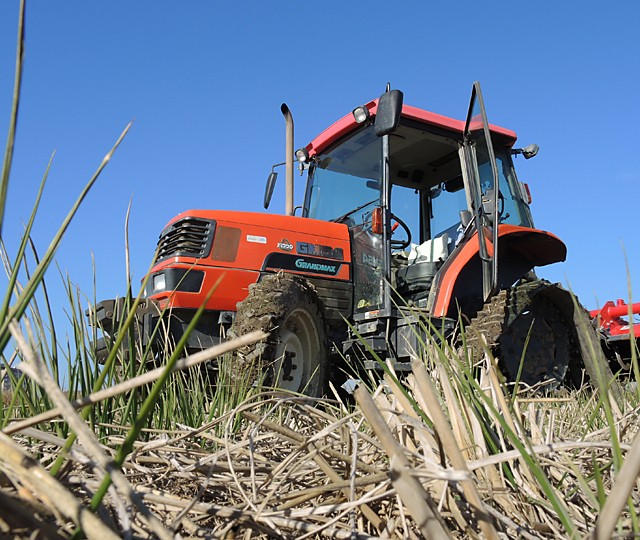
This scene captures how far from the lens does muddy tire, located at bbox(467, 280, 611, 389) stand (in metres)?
4.43

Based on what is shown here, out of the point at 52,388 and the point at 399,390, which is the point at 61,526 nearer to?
the point at 52,388

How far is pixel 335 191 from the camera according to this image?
18.1 feet

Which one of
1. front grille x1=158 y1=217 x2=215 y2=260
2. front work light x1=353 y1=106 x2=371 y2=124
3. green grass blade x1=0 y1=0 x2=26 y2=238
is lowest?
green grass blade x1=0 y1=0 x2=26 y2=238

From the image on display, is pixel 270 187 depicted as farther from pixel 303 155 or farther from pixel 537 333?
pixel 537 333

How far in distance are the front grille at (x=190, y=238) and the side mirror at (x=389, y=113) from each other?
1332 millimetres

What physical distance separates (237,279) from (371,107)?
1.64 metres

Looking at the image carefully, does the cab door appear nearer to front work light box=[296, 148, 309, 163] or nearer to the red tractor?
the red tractor

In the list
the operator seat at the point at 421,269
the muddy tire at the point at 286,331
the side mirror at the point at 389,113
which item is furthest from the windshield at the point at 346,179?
the muddy tire at the point at 286,331

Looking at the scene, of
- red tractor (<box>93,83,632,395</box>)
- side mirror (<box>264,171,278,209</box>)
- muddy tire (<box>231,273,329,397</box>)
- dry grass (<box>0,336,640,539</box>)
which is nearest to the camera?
dry grass (<box>0,336,640,539</box>)

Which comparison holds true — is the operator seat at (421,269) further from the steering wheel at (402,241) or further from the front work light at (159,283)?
the front work light at (159,283)

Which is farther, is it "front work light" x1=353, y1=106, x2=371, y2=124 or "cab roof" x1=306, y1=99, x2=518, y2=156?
"cab roof" x1=306, y1=99, x2=518, y2=156

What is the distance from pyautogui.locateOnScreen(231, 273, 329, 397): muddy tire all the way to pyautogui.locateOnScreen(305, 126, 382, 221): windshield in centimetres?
117

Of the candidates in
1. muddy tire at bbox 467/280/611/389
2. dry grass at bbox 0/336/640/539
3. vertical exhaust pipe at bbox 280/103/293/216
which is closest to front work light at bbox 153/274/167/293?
vertical exhaust pipe at bbox 280/103/293/216

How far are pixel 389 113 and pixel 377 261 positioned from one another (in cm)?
127
